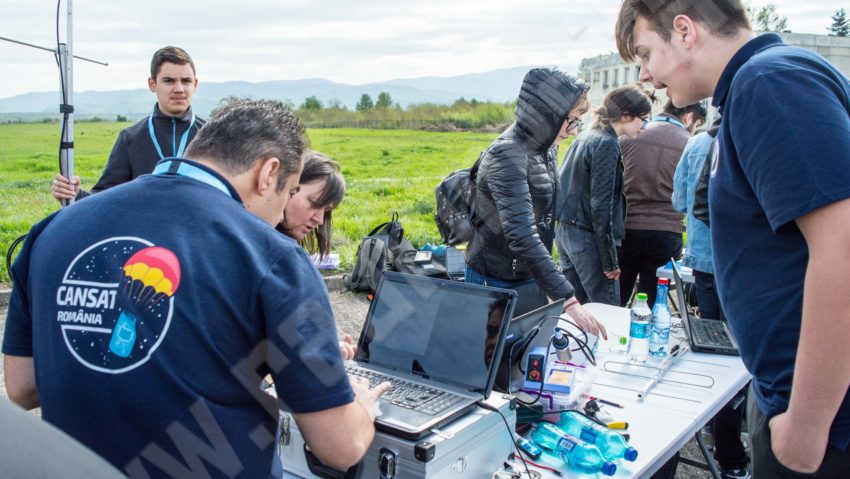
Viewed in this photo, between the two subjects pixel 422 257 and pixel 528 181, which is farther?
pixel 422 257

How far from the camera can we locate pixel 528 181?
266 cm

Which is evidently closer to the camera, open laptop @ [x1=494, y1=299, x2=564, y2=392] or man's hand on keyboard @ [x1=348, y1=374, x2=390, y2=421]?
man's hand on keyboard @ [x1=348, y1=374, x2=390, y2=421]

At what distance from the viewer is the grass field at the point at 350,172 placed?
26.8 feet

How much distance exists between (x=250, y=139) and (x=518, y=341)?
1.00 metres

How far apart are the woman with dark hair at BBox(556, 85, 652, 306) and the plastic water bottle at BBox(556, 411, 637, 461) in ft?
5.92

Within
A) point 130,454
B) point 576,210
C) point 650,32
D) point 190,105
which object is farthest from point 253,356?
point 190,105

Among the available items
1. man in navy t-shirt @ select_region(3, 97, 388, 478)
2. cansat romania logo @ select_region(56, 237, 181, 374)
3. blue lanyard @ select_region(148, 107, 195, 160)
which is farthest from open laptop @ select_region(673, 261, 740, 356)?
blue lanyard @ select_region(148, 107, 195, 160)

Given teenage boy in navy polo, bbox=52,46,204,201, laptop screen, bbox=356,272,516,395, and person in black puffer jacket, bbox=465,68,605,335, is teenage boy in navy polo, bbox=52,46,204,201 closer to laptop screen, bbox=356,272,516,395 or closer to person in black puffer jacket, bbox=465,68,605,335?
person in black puffer jacket, bbox=465,68,605,335

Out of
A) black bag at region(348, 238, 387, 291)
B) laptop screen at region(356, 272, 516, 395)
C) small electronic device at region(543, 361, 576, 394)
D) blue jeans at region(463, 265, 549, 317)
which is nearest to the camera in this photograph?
laptop screen at region(356, 272, 516, 395)

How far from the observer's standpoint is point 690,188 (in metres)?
3.27

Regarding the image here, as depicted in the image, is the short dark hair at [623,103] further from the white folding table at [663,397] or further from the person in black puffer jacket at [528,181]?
the white folding table at [663,397]

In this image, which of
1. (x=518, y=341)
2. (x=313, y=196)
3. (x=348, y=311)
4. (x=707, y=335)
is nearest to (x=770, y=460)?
(x=518, y=341)

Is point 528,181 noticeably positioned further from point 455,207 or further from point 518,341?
point 518,341

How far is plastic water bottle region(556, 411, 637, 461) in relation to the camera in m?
1.65
